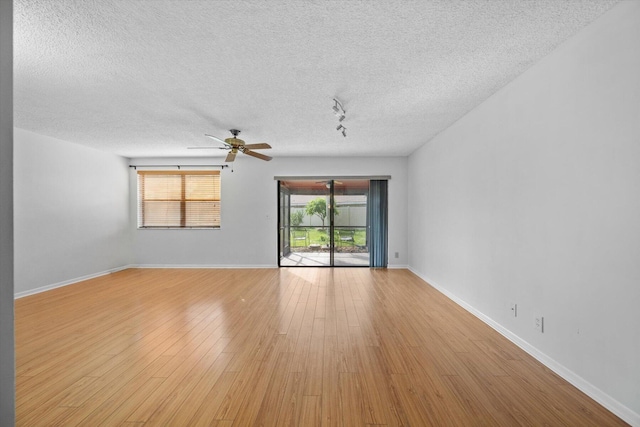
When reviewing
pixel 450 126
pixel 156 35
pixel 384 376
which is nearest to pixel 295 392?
pixel 384 376

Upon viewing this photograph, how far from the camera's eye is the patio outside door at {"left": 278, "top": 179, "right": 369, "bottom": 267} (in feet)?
20.6

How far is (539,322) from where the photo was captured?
2275 mm

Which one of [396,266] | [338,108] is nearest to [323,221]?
[396,266]

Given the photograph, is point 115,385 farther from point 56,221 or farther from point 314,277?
point 56,221

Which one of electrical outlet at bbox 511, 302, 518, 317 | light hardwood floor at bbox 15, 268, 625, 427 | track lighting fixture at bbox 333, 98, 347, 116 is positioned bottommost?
light hardwood floor at bbox 15, 268, 625, 427

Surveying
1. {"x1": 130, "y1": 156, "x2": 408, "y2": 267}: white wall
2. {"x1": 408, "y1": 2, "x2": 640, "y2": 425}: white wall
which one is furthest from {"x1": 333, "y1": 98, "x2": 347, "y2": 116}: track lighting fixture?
{"x1": 130, "y1": 156, "x2": 408, "y2": 267}: white wall

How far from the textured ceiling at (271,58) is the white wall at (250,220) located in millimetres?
2177

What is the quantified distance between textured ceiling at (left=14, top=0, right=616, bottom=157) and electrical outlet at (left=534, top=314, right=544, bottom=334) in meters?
2.15

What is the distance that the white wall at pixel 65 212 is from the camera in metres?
4.08

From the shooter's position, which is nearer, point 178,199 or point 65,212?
point 65,212

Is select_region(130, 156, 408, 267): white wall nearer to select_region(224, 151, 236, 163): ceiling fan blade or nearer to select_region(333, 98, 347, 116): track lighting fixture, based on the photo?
select_region(224, 151, 236, 163): ceiling fan blade

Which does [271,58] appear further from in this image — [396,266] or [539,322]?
[396,266]

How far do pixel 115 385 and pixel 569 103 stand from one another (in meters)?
3.86

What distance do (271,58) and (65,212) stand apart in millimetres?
4865
